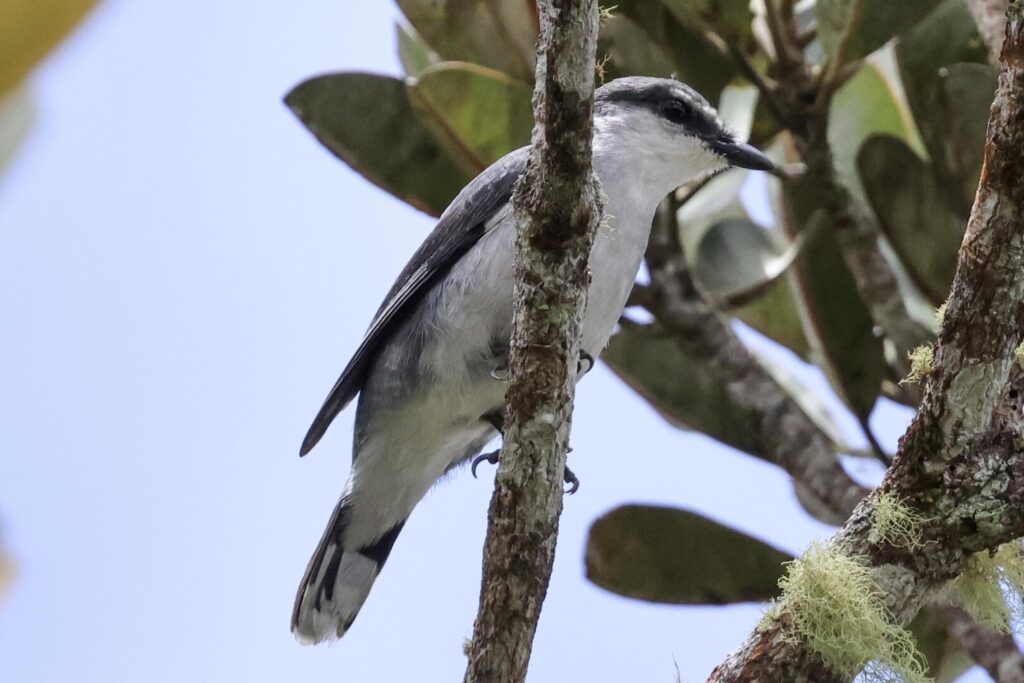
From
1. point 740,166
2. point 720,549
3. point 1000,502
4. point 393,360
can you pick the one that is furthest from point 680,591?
point 1000,502

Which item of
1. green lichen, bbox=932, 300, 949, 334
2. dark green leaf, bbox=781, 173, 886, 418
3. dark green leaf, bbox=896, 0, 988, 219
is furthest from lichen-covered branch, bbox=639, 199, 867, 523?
green lichen, bbox=932, 300, 949, 334

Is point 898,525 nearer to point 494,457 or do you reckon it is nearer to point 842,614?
point 842,614

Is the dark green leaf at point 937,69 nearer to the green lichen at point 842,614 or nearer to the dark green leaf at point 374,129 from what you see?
the dark green leaf at point 374,129

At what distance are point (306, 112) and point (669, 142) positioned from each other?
3.78 feet

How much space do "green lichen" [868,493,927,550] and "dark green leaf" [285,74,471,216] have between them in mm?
2149

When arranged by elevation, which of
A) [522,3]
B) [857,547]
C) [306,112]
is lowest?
[857,547]

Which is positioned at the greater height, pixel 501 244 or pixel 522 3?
pixel 522 3

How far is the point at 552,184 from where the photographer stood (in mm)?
2373

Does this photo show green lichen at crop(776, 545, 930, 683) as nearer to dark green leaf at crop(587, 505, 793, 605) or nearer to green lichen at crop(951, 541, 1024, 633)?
green lichen at crop(951, 541, 1024, 633)

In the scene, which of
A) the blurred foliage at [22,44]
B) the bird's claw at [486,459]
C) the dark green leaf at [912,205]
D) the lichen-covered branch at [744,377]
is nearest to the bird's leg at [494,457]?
the bird's claw at [486,459]

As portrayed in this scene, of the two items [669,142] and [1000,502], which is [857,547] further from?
[669,142]

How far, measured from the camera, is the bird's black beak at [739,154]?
166 inches

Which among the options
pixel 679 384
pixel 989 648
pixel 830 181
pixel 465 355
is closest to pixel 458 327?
pixel 465 355

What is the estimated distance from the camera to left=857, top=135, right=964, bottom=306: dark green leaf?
4070 millimetres
